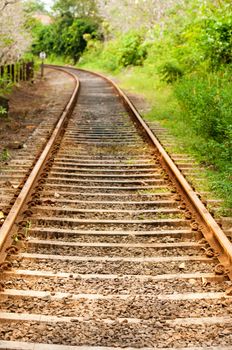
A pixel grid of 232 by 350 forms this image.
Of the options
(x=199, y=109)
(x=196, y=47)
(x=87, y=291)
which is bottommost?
(x=87, y=291)

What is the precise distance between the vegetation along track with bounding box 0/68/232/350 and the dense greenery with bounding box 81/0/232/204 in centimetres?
100

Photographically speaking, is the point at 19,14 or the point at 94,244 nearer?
the point at 94,244

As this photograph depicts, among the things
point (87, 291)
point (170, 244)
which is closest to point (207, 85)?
point (170, 244)

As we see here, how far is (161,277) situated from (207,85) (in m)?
7.91

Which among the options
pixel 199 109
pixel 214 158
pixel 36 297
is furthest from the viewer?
pixel 199 109

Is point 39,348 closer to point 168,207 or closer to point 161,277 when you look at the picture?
point 161,277

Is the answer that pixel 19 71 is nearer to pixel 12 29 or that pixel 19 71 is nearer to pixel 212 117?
pixel 12 29

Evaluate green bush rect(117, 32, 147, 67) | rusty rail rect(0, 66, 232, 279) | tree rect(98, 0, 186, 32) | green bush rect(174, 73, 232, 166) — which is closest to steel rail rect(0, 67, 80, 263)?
rusty rail rect(0, 66, 232, 279)

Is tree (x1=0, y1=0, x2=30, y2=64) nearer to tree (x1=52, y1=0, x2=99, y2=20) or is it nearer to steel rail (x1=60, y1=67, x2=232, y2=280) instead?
steel rail (x1=60, y1=67, x2=232, y2=280)

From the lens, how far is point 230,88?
10031mm

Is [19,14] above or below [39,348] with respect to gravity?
above

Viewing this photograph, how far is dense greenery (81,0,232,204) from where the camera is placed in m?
8.20

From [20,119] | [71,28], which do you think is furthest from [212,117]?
[71,28]

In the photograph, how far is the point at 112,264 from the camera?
4441mm
